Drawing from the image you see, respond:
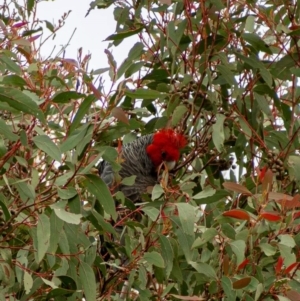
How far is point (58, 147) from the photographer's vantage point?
235cm

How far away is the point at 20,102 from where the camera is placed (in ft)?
7.50

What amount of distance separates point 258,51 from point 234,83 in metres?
0.19

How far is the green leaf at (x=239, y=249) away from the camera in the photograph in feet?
7.73

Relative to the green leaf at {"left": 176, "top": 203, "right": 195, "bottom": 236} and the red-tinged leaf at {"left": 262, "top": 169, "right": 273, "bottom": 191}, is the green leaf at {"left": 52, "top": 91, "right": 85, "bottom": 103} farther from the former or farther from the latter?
the red-tinged leaf at {"left": 262, "top": 169, "right": 273, "bottom": 191}

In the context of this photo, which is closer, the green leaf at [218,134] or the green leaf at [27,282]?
the green leaf at [27,282]

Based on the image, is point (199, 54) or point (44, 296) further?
point (199, 54)

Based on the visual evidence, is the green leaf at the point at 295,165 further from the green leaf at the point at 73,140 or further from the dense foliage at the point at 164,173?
the green leaf at the point at 73,140

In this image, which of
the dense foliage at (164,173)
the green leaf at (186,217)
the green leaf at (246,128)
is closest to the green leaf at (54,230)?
the dense foliage at (164,173)

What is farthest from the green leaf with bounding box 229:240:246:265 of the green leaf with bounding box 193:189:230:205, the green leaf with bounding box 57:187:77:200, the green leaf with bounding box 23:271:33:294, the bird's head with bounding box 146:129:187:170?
the bird's head with bounding box 146:129:187:170

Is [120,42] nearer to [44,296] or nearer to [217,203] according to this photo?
[217,203]

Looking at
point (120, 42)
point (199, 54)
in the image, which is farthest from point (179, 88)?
point (120, 42)

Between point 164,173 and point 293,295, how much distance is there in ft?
1.69

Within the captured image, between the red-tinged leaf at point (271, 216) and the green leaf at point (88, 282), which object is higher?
the red-tinged leaf at point (271, 216)

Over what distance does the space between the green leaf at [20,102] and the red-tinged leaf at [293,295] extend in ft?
2.81
